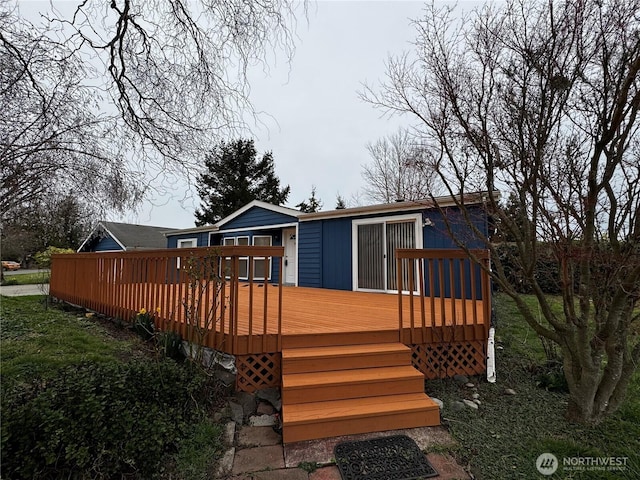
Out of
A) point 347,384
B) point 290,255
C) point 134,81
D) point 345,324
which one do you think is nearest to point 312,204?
point 290,255

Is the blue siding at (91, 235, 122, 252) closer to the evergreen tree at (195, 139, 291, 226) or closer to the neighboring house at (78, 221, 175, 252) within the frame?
the neighboring house at (78, 221, 175, 252)

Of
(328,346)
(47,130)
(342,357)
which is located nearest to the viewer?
(47,130)

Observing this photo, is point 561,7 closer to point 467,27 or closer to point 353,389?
point 467,27

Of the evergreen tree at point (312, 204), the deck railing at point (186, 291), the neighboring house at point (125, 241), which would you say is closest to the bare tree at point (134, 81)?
the deck railing at point (186, 291)

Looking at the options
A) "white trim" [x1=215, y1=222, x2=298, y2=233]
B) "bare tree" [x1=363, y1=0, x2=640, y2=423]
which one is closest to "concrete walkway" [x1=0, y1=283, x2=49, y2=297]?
"white trim" [x1=215, y1=222, x2=298, y2=233]

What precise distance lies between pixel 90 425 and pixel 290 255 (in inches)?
314

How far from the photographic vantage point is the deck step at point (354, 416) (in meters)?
2.34

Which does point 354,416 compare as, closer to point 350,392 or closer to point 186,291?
point 350,392

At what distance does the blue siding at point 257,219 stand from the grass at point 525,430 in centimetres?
675

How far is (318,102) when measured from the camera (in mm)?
Answer: 4773

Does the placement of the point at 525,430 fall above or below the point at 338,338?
below

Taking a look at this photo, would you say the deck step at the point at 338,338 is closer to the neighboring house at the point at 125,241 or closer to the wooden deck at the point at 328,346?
the wooden deck at the point at 328,346

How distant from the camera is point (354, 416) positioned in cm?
243

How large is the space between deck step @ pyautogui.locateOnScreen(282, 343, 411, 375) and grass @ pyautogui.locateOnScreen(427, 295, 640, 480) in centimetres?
51
